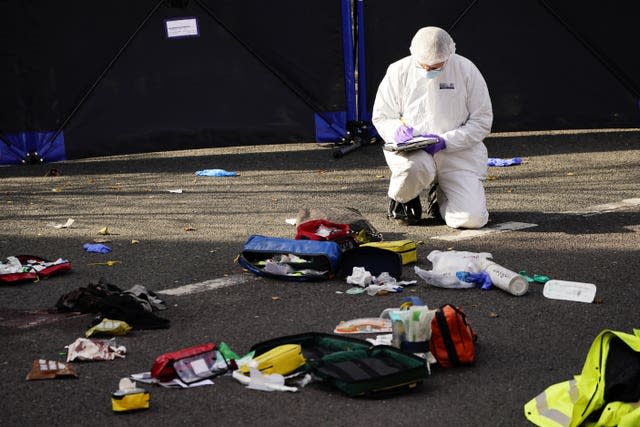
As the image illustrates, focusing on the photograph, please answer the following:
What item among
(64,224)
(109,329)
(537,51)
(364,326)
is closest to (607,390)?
(364,326)

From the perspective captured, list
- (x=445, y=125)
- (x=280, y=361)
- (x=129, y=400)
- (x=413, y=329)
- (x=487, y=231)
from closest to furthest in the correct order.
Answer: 1. (x=129, y=400)
2. (x=280, y=361)
3. (x=413, y=329)
4. (x=487, y=231)
5. (x=445, y=125)

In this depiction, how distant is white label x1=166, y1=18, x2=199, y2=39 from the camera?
12.5 metres

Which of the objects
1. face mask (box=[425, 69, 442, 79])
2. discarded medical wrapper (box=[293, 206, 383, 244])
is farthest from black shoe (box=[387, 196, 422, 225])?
face mask (box=[425, 69, 442, 79])

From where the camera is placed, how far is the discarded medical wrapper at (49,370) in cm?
501

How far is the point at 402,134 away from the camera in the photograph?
328 inches

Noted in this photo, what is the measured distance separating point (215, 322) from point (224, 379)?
0.96 meters

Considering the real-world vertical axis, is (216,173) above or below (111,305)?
below

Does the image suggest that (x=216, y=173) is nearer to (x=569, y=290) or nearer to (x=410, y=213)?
(x=410, y=213)

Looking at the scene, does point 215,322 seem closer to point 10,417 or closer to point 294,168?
point 10,417

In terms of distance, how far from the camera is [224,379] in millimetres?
4941

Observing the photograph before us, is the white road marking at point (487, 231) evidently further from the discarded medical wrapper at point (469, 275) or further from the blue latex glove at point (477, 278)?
the blue latex glove at point (477, 278)

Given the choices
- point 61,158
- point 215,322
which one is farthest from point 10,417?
point 61,158

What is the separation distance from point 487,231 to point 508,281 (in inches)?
74.2

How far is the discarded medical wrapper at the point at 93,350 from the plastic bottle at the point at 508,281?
2259 mm
